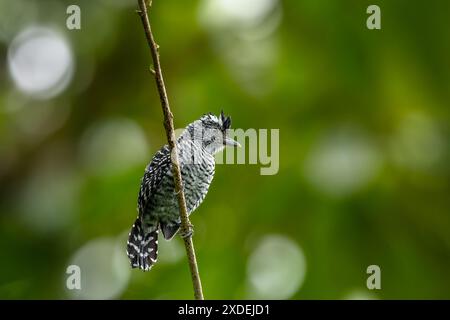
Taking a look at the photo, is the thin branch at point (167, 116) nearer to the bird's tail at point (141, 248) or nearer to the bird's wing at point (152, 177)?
the bird's wing at point (152, 177)

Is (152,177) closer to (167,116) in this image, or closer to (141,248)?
(141,248)

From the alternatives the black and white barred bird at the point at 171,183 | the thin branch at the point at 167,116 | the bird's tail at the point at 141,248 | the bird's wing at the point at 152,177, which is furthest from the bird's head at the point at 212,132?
the thin branch at the point at 167,116

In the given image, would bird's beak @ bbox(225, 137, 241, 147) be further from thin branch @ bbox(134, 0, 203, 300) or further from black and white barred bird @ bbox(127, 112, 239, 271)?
thin branch @ bbox(134, 0, 203, 300)

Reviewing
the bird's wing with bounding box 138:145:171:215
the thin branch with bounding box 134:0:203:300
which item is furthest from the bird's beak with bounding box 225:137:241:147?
the thin branch with bounding box 134:0:203:300

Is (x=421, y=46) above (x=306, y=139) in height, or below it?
above

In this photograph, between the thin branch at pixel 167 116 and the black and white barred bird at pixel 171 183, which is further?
the black and white barred bird at pixel 171 183
